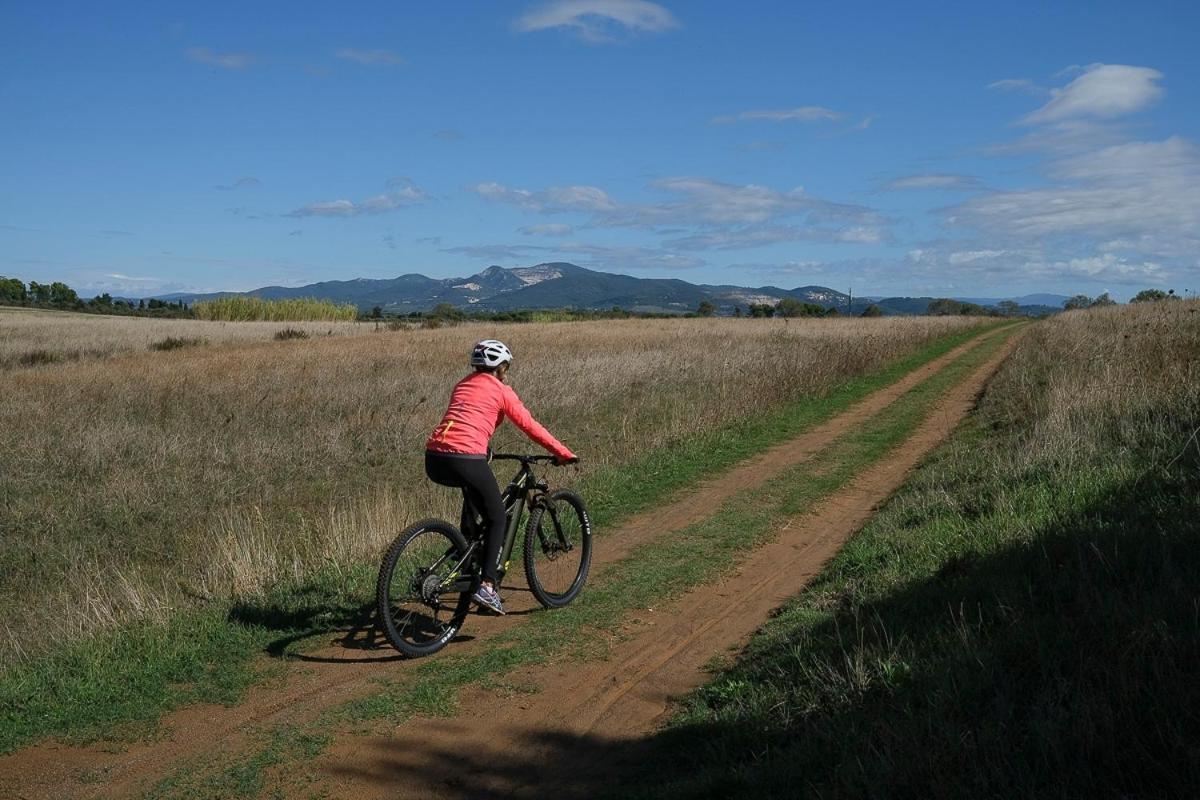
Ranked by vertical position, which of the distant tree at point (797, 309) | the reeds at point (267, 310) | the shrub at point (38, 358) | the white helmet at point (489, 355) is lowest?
the shrub at point (38, 358)

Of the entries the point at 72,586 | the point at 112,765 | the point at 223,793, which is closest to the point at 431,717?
the point at 223,793

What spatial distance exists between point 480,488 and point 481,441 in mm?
327

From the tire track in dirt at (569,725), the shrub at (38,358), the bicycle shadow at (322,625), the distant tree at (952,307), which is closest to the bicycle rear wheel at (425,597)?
the bicycle shadow at (322,625)

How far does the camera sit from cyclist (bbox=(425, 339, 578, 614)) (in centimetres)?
670

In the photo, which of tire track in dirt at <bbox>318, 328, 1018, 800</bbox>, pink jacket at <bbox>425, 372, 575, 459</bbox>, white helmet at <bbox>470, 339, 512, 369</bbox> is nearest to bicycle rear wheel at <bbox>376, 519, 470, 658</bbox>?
pink jacket at <bbox>425, 372, 575, 459</bbox>

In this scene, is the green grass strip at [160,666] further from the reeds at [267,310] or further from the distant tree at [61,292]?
the distant tree at [61,292]

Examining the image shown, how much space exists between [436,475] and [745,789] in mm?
3326

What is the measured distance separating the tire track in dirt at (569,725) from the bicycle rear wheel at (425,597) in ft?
2.69

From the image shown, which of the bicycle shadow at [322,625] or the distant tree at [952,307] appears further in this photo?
the distant tree at [952,307]

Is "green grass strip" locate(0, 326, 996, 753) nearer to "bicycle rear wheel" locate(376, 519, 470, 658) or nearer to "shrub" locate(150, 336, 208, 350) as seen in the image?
"bicycle rear wheel" locate(376, 519, 470, 658)

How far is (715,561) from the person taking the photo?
28.2ft

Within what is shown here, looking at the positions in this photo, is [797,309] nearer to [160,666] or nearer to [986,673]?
[160,666]

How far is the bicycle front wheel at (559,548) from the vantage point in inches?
293

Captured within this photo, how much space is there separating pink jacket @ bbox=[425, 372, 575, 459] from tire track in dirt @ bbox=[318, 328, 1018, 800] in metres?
1.59
